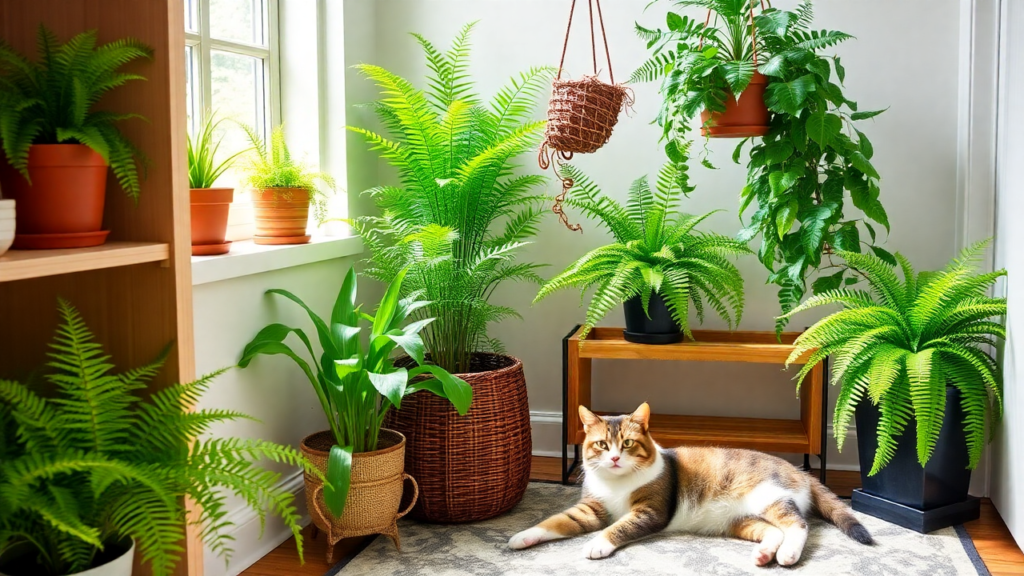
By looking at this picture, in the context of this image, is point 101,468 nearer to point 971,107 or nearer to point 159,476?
point 159,476

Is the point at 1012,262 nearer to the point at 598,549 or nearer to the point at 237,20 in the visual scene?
the point at 598,549

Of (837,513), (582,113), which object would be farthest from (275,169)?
(837,513)

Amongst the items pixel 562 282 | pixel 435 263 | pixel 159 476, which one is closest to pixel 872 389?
pixel 562 282

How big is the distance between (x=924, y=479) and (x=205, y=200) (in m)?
2.14

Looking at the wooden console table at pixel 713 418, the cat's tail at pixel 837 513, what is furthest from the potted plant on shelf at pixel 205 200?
the cat's tail at pixel 837 513

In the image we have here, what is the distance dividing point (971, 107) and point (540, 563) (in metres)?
2.00

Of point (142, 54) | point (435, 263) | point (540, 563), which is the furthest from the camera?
point (435, 263)

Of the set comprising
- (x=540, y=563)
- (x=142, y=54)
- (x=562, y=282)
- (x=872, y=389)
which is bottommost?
(x=540, y=563)

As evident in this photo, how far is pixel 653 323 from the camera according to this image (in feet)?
9.96

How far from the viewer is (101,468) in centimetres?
120

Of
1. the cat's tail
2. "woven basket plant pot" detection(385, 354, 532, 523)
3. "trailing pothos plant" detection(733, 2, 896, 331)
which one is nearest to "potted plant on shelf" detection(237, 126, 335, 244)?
"woven basket plant pot" detection(385, 354, 532, 523)

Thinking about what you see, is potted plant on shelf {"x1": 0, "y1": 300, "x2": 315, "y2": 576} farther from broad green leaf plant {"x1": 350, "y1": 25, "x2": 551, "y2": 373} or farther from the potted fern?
the potted fern

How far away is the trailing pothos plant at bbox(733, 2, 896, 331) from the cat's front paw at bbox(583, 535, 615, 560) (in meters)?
0.93

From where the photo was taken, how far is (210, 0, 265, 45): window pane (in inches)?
111
